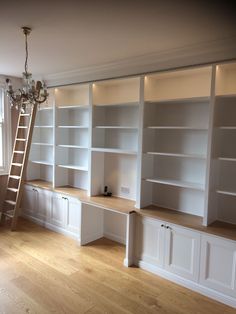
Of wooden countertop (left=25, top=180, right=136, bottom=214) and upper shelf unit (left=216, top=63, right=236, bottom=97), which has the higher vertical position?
upper shelf unit (left=216, top=63, right=236, bottom=97)

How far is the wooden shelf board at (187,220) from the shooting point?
110 inches

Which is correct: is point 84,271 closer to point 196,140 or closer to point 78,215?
point 78,215

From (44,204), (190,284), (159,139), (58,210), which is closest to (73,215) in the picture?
(58,210)

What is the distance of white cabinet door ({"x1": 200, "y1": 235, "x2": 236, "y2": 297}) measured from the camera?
270 centimetres

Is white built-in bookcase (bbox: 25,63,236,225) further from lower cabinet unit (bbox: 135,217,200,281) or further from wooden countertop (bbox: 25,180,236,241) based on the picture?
lower cabinet unit (bbox: 135,217,200,281)

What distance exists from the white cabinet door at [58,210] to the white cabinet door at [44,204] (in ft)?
0.37

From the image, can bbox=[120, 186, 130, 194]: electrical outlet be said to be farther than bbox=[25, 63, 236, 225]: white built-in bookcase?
Yes

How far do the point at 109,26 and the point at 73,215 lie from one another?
2872mm

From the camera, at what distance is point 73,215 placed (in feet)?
13.9

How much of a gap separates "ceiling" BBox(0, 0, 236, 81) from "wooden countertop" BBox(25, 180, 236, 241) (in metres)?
1.95

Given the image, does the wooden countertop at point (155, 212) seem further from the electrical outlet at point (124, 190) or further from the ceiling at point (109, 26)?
the ceiling at point (109, 26)

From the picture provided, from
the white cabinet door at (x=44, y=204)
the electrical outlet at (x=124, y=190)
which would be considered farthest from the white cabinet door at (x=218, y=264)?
the white cabinet door at (x=44, y=204)

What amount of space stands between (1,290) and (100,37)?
2843 mm

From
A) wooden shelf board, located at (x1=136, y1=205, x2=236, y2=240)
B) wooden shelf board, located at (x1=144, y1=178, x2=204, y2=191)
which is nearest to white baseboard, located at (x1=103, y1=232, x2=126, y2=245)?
wooden shelf board, located at (x1=136, y1=205, x2=236, y2=240)
